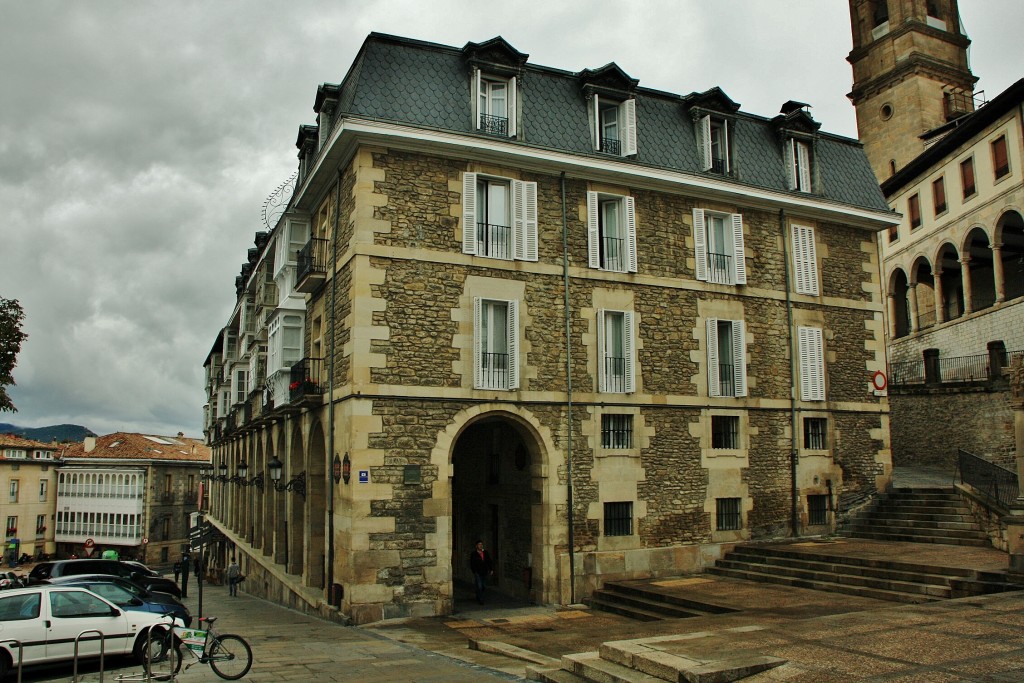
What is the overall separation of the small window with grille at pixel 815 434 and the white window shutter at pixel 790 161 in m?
6.36

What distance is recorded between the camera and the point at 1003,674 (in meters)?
7.76

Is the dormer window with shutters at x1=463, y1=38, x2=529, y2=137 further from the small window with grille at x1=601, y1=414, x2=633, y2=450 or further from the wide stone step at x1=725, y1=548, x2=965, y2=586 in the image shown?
the wide stone step at x1=725, y1=548, x2=965, y2=586

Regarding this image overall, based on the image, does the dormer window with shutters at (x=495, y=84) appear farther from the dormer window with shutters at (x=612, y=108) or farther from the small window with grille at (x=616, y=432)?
the small window with grille at (x=616, y=432)

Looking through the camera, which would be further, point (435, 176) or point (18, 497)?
point (18, 497)

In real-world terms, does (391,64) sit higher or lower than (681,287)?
higher

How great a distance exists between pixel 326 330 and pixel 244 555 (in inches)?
724

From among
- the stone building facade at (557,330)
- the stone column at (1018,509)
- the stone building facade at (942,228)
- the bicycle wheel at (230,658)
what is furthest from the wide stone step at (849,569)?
the bicycle wheel at (230,658)

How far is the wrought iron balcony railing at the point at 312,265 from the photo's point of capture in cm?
1892

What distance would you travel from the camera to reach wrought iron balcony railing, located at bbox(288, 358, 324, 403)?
61.2 feet

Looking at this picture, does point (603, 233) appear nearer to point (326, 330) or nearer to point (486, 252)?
point (486, 252)

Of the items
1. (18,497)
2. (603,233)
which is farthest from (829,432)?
(18,497)

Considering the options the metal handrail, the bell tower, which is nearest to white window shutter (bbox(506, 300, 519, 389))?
the metal handrail

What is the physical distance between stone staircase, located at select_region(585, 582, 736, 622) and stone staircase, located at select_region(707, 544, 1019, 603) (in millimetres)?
2616

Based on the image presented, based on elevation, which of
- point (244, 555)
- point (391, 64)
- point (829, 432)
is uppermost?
point (391, 64)
